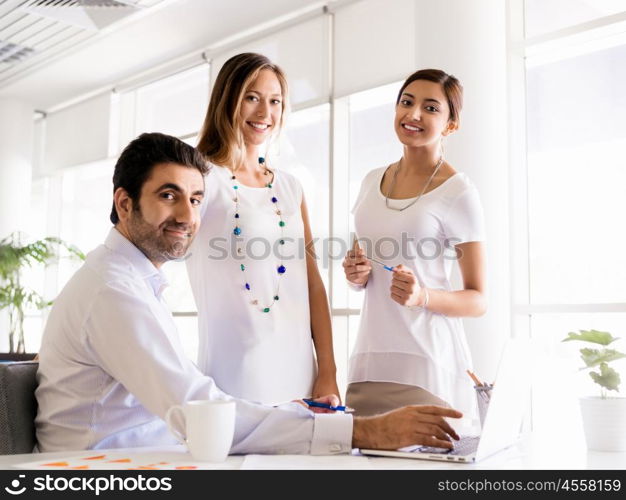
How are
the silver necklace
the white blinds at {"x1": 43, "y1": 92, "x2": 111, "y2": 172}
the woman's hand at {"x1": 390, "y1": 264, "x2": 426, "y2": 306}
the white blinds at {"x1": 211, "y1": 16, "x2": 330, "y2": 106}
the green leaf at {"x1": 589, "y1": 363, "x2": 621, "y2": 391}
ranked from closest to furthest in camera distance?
the green leaf at {"x1": 589, "y1": 363, "x2": 621, "y2": 391}
the woman's hand at {"x1": 390, "y1": 264, "x2": 426, "y2": 306}
the silver necklace
the white blinds at {"x1": 211, "y1": 16, "x2": 330, "y2": 106}
the white blinds at {"x1": 43, "y1": 92, "x2": 111, "y2": 172}

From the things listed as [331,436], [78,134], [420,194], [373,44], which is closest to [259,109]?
[420,194]

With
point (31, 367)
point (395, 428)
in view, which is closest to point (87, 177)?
point (31, 367)

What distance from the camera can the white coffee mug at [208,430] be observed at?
1.10 meters

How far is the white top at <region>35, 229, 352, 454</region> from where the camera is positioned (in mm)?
1221

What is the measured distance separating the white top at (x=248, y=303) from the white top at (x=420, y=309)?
6.9 inches

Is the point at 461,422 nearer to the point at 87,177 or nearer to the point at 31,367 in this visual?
the point at 31,367

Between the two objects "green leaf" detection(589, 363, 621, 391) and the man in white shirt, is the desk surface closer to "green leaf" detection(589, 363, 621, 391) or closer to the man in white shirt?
the man in white shirt

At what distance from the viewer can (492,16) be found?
3.35 metres

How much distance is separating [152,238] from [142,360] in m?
0.35

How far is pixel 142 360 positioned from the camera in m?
1.26

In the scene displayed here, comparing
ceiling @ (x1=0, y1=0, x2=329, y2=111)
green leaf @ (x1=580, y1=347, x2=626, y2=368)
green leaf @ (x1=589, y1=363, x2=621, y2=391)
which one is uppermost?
ceiling @ (x1=0, y1=0, x2=329, y2=111)

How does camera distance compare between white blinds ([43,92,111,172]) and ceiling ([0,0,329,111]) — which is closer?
ceiling ([0,0,329,111])

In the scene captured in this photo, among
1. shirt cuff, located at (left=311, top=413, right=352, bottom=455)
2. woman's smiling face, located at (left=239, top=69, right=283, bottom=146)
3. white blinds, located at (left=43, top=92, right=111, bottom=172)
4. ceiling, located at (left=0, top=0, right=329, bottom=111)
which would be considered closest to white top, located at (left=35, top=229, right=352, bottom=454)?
shirt cuff, located at (left=311, top=413, right=352, bottom=455)

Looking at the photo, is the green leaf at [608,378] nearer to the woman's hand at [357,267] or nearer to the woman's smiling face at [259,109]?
the woman's hand at [357,267]
